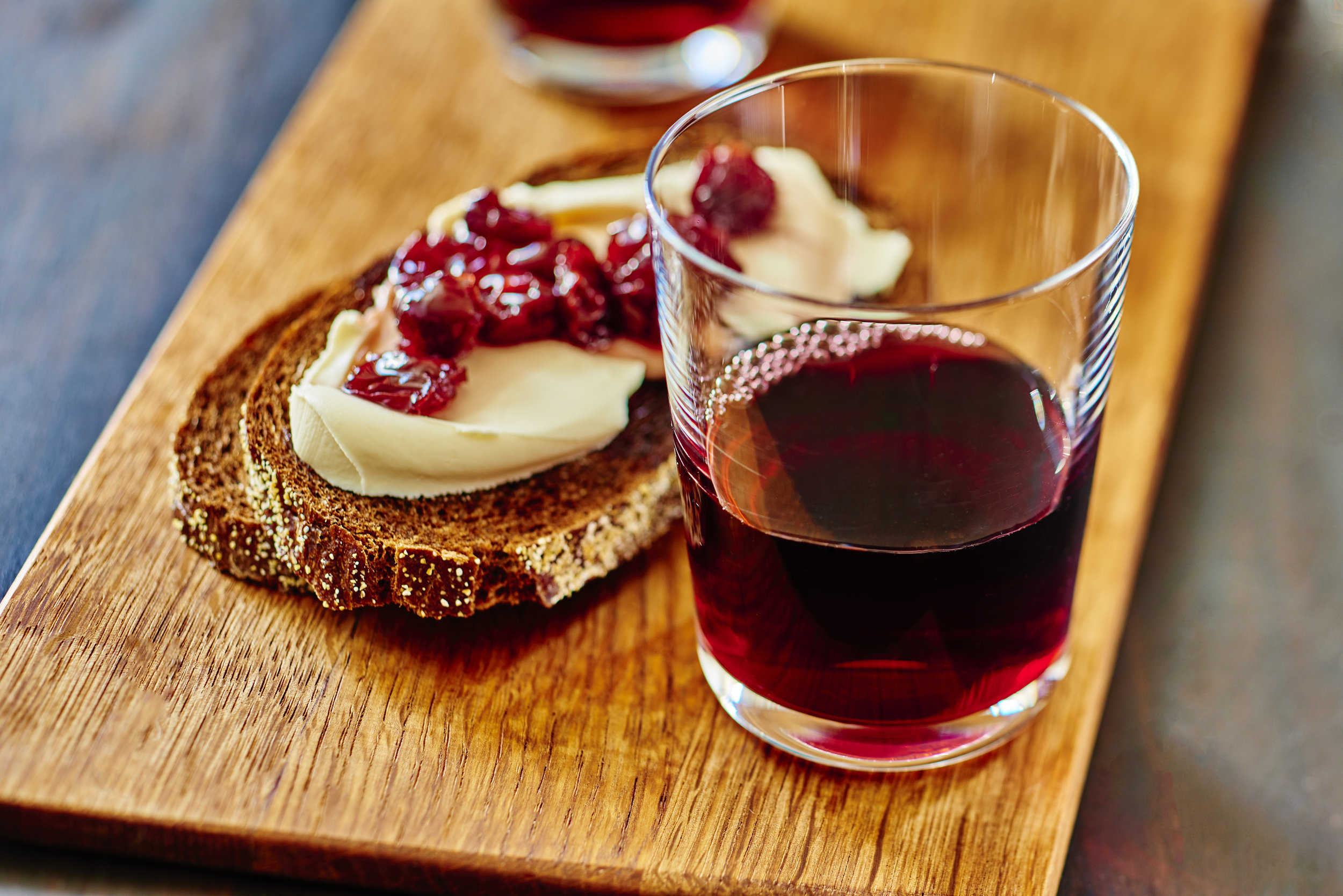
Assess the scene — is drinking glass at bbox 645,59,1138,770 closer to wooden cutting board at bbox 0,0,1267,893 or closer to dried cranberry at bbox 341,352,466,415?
wooden cutting board at bbox 0,0,1267,893

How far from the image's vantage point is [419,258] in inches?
54.3

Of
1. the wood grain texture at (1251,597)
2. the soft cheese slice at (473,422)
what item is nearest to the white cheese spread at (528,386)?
the soft cheese slice at (473,422)

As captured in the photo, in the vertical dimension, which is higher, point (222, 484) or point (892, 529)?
point (892, 529)

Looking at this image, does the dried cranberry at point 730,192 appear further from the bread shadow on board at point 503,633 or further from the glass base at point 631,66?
the glass base at point 631,66

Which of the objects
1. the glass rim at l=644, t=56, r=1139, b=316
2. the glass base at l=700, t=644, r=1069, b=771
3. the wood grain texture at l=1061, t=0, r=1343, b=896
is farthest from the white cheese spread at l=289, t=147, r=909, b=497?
the wood grain texture at l=1061, t=0, r=1343, b=896

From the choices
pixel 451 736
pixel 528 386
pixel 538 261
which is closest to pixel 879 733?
pixel 451 736

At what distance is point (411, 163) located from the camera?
5.93 feet

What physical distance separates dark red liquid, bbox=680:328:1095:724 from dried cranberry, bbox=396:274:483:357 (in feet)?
1.01

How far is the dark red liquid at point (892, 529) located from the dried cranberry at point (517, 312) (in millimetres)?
281

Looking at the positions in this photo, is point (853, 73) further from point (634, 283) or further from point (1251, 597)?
point (1251, 597)

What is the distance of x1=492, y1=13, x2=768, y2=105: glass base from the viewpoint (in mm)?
1923

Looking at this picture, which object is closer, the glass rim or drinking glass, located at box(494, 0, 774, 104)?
the glass rim

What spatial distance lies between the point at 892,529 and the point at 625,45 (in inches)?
47.1

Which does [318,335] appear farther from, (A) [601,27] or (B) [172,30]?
(B) [172,30]
